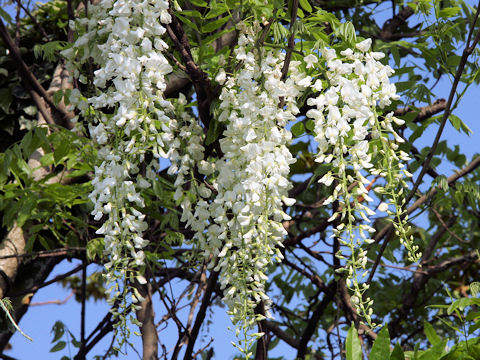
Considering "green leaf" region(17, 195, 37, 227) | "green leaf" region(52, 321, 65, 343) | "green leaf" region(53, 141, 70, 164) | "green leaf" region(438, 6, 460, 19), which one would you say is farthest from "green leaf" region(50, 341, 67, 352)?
"green leaf" region(438, 6, 460, 19)

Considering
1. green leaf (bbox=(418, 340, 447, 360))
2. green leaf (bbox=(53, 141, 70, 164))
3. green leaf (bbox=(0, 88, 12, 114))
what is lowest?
green leaf (bbox=(418, 340, 447, 360))

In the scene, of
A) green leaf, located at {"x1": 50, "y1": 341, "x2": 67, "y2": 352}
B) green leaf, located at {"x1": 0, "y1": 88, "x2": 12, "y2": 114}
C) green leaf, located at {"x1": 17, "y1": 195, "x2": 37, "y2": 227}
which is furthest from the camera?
green leaf, located at {"x1": 0, "y1": 88, "x2": 12, "y2": 114}

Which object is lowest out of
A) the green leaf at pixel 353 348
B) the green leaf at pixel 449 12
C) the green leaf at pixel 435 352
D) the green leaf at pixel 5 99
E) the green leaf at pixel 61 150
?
the green leaf at pixel 353 348

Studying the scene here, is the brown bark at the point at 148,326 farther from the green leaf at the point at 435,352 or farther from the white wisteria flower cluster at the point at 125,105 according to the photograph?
the green leaf at the point at 435,352

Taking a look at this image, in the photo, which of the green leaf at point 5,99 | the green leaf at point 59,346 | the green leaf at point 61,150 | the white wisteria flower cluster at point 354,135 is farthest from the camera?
the green leaf at point 5,99

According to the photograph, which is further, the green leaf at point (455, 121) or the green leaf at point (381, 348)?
the green leaf at point (455, 121)

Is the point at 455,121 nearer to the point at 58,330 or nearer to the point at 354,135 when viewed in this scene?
the point at 354,135

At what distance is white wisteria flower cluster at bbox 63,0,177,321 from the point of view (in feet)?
5.13

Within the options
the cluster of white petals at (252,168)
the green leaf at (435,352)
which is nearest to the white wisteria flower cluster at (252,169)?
the cluster of white petals at (252,168)

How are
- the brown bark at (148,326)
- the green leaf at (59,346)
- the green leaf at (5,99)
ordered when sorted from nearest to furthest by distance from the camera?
the brown bark at (148,326) → the green leaf at (59,346) → the green leaf at (5,99)

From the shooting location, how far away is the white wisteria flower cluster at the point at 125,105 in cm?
156

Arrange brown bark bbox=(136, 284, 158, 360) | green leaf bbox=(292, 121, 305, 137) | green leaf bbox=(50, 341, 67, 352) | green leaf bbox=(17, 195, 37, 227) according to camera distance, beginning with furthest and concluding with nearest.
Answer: green leaf bbox=(50, 341, 67, 352), brown bark bbox=(136, 284, 158, 360), green leaf bbox=(17, 195, 37, 227), green leaf bbox=(292, 121, 305, 137)

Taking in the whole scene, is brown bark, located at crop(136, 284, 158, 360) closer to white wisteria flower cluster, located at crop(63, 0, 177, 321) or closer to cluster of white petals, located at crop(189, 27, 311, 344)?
white wisteria flower cluster, located at crop(63, 0, 177, 321)

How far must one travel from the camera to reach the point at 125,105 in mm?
1578
